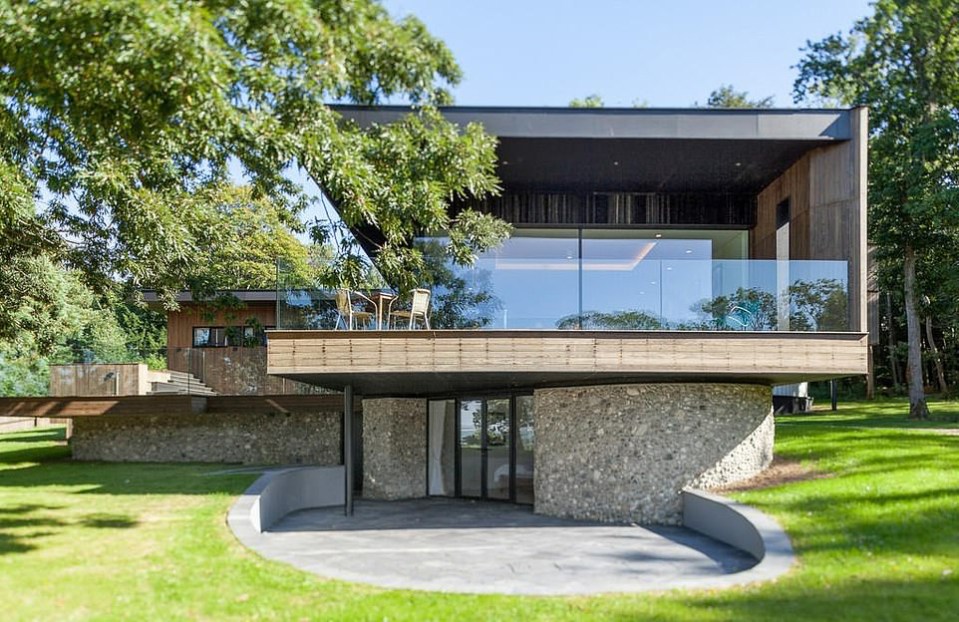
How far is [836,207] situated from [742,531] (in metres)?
5.56

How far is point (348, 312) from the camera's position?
40.4 feet

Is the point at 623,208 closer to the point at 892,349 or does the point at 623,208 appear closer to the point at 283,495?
the point at 283,495

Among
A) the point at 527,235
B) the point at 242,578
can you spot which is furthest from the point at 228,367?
the point at 242,578

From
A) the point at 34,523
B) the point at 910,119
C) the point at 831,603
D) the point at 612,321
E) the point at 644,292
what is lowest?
the point at 34,523

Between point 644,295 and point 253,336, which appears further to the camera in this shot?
→ point 253,336

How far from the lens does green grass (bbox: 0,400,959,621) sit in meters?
6.48

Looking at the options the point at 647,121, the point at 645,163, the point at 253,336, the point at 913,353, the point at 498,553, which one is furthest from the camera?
the point at 253,336

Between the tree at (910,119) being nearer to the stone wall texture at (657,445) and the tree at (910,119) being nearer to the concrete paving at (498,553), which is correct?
the stone wall texture at (657,445)

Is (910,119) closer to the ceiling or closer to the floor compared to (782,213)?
closer to the ceiling

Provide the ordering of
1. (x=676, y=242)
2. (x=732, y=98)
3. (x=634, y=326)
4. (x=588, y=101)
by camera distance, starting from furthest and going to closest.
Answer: (x=732, y=98)
(x=588, y=101)
(x=676, y=242)
(x=634, y=326)

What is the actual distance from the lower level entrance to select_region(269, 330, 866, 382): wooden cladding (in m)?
3.49

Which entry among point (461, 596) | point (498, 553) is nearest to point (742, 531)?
point (498, 553)

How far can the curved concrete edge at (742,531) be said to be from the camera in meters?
7.39

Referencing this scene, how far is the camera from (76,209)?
637 inches
